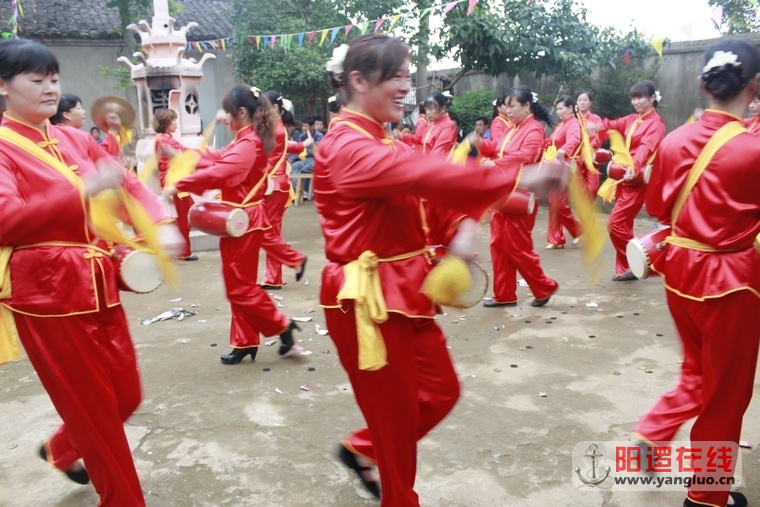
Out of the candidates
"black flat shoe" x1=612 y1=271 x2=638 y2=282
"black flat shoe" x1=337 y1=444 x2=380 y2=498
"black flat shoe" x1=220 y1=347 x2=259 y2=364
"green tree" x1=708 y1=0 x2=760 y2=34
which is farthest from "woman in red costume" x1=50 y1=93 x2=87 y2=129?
"green tree" x1=708 y1=0 x2=760 y2=34

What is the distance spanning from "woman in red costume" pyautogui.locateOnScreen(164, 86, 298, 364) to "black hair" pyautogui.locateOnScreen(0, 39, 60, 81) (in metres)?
1.75

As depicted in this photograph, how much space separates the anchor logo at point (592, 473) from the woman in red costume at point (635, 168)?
359 cm

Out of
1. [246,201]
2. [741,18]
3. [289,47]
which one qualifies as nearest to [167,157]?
[246,201]

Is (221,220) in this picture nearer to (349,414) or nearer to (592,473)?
(349,414)

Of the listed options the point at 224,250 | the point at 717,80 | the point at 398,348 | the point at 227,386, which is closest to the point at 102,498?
the point at 398,348

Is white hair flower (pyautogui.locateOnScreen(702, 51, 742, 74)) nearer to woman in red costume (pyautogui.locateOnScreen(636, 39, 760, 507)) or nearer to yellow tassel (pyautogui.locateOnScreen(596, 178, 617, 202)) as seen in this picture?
woman in red costume (pyautogui.locateOnScreen(636, 39, 760, 507))

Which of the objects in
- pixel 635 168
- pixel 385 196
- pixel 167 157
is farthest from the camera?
pixel 167 157

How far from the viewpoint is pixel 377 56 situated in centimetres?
211

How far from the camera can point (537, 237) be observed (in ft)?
28.5

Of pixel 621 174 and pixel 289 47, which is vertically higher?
pixel 289 47

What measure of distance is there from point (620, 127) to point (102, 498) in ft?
21.2

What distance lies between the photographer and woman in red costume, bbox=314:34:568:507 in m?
2.02

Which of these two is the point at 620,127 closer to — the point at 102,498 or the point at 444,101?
the point at 444,101

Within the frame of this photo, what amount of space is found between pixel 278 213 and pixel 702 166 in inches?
194
